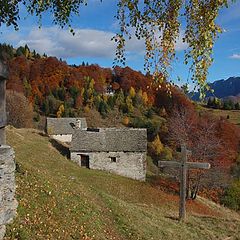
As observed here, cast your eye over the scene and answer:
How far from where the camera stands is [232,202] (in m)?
29.8

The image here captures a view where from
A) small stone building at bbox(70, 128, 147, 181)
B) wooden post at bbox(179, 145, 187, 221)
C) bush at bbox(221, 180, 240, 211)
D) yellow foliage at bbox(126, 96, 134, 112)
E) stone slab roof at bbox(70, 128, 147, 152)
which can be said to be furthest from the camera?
yellow foliage at bbox(126, 96, 134, 112)

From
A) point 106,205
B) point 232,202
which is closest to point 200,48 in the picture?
point 106,205

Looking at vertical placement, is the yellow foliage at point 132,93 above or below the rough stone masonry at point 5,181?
above

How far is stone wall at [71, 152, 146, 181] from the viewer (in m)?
36.0

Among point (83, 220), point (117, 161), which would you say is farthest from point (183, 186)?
point (117, 161)

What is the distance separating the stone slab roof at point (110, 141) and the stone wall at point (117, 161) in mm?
410

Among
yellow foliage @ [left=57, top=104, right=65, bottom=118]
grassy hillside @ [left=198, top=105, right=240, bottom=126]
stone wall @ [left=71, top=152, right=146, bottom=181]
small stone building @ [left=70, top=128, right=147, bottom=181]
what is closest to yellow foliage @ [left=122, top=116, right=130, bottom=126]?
yellow foliage @ [left=57, top=104, right=65, bottom=118]

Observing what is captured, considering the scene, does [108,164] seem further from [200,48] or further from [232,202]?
[200,48]

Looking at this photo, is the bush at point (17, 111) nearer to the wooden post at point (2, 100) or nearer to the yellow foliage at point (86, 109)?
the yellow foliage at point (86, 109)

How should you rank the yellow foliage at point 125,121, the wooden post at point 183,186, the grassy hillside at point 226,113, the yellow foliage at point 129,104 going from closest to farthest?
the wooden post at point 183,186
the yellow foliage at point 125,121
the yellow foliage at point 129,104
the grassy hillside at point 226,113

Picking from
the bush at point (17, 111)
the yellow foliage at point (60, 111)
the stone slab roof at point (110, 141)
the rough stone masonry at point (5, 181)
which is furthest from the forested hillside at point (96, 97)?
the rough stone masonry at point (5, 181)

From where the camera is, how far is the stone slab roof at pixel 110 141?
36.3 meters

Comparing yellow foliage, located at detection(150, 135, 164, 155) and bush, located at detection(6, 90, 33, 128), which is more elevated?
bush, located at detection(6, 90, 33, 128)

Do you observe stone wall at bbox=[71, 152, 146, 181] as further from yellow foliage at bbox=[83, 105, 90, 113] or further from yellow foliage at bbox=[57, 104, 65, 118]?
yellow foliage at bbox=[83, 105, 90, 113]
